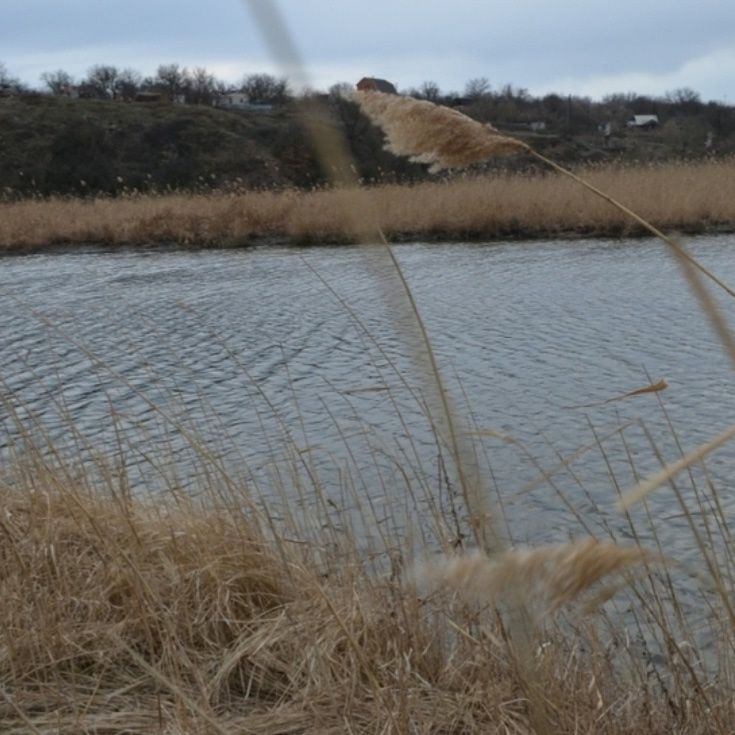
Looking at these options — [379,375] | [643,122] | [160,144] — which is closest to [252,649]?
[379,375]

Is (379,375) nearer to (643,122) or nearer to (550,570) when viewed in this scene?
(550,570)

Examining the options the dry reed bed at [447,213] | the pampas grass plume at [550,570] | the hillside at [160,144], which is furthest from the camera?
the hillside at [160,144]

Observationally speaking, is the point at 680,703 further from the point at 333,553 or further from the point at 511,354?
the point at 511,354

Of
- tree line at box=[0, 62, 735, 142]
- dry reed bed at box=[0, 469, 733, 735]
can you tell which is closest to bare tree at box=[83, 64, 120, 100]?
tree line at box=[0, 62, 735, 142]

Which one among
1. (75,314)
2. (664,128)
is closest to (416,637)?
(75,314)

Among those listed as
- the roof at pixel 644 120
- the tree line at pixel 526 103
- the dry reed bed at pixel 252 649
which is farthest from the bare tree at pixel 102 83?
the dry reed bed at pixel 252 649

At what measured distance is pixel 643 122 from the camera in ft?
121

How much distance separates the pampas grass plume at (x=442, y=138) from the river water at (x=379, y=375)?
155 mm

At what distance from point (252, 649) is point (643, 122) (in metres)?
37.1

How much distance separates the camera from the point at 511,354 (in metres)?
6.99

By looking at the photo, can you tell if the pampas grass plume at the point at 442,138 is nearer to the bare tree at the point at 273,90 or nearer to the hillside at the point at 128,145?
the bare tree at the point at 273,90

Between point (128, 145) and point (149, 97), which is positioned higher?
point (149, 97)

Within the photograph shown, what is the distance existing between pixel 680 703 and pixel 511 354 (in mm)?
4977

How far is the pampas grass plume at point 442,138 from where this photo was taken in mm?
1105
